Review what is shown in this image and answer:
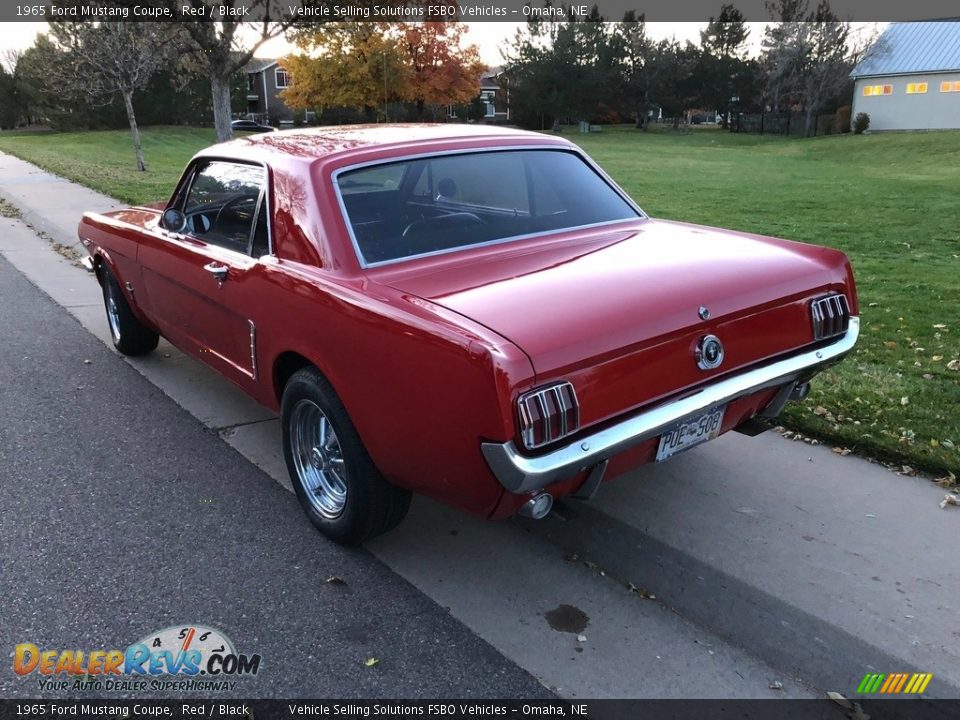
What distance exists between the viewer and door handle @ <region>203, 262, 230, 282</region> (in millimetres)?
3795

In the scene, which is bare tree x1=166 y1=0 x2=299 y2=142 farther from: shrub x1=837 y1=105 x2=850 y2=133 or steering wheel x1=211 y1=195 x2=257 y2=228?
shrub x1=837 y1=105 x2=850 y2=133

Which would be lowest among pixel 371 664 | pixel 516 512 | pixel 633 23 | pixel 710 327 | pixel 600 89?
pixel 371 664

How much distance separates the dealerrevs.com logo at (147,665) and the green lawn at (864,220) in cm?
309

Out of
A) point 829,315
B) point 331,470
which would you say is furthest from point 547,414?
point 829,315

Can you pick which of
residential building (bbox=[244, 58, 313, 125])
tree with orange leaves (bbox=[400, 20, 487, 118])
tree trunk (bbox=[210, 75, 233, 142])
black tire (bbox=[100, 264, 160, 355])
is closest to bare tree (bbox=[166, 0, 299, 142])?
tree trunk (bbox=[210, 75, 233, 142])

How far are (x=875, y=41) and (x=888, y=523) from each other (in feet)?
170

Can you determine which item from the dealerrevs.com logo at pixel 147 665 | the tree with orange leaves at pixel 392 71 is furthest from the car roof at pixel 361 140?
the tree with orange leaves at pixel 392 71

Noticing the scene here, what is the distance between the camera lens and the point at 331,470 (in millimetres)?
3463

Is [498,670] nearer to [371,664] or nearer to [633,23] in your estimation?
[371,664]

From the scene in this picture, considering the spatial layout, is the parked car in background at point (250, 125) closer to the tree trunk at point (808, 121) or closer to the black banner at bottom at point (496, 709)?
the black banner at bottom at point (496, 709)

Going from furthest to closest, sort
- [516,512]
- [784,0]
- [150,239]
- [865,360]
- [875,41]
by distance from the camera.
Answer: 1. [784,0]
2. [875,41]
3. [865,360]
4. [150,239]
5. [516,512]

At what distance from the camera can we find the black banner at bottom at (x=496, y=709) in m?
2.46

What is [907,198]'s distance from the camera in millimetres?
15555

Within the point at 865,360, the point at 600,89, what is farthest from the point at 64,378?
the point at 600,89
